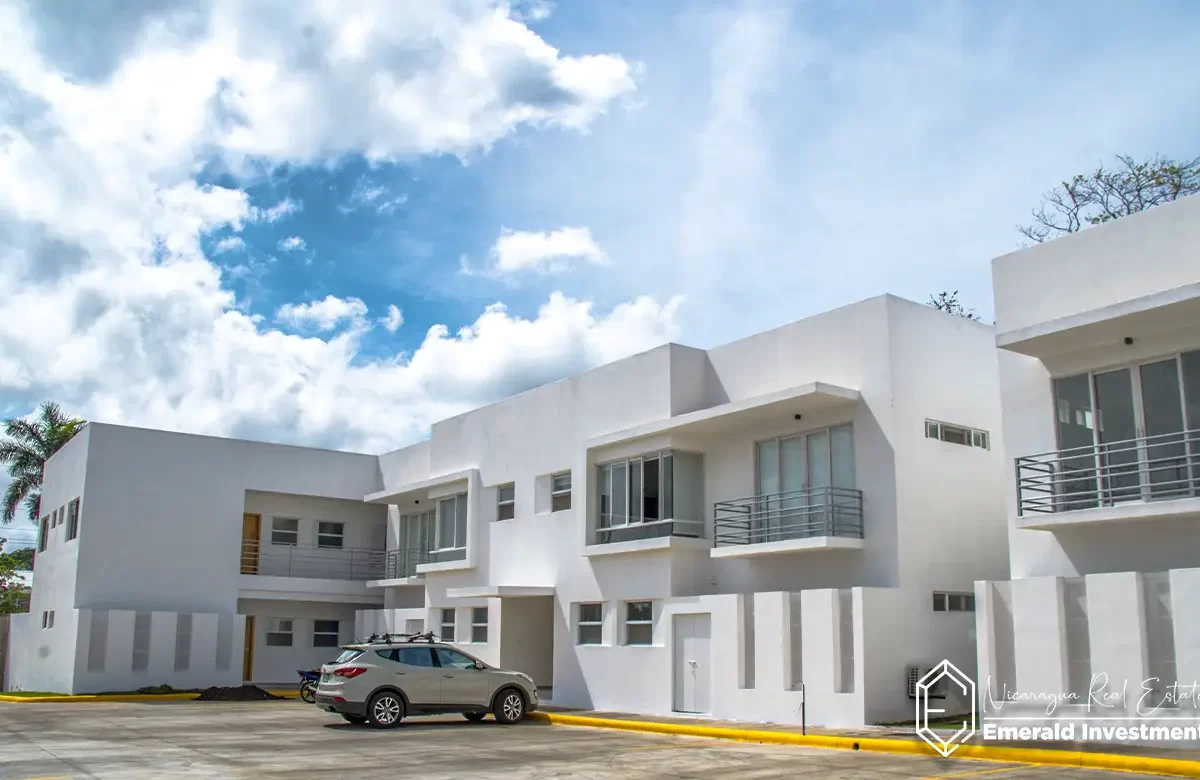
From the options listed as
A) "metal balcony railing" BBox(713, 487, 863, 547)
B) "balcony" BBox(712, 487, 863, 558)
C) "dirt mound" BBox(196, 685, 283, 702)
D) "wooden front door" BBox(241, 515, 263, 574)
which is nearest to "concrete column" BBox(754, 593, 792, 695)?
"balcony" BBox(712, 487, 863, 558)

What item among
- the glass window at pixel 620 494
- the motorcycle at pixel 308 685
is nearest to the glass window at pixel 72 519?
the motorcycle at pixel 308 685

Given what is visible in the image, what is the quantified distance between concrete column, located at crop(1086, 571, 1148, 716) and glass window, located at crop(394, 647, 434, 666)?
1058 centimetres

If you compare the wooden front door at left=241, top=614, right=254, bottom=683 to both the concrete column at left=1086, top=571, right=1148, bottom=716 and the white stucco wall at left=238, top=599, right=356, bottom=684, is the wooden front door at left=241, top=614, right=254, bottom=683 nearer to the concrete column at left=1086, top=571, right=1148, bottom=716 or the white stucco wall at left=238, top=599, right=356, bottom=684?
the white stucco wall at left=238, top=599, right=356, bottom=684

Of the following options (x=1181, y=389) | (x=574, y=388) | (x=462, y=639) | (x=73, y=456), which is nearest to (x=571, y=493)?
(x=574, y=388)

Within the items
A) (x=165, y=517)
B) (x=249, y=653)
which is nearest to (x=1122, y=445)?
(x=165, y=517)

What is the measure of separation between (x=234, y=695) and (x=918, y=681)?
17876mm

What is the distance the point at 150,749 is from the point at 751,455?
11860 millimetres

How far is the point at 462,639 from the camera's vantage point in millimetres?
27859

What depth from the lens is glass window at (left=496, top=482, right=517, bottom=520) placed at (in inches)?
1096

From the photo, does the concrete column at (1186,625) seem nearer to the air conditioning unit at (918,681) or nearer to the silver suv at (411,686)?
the air conditioning unit at (918,681)

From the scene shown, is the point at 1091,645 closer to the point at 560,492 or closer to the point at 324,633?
the point at 560,492

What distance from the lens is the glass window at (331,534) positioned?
35188 mm

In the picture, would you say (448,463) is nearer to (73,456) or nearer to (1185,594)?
(73,456)

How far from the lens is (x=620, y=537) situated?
23.5 m
